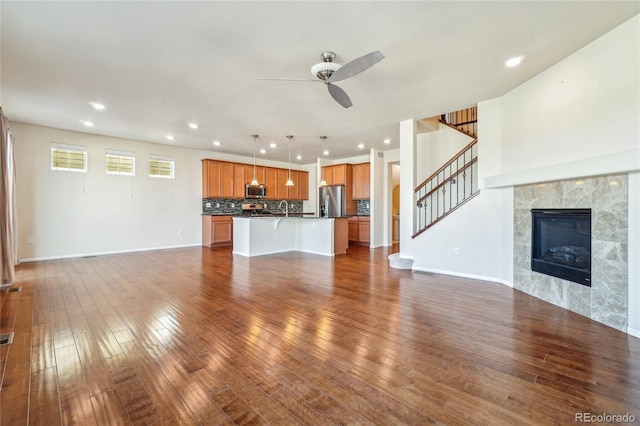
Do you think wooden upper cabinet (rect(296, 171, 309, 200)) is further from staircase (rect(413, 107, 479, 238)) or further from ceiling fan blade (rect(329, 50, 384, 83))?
ceiling fan blade (rect(329, 50, 384, 83))

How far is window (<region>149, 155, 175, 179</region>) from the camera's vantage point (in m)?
6.97

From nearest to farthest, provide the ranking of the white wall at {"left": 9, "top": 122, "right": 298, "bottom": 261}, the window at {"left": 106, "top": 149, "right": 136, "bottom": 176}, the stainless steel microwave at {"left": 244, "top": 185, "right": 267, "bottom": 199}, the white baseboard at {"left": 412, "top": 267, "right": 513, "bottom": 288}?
the white baseboard at {"left": 412, "top": 267, "right": 513, "bottom": 288} → the white wall at {"left": 9, "top": 122, "right": 298, "bottom": 261} → the window at {"left": 106, "top": 149, "right": 136, "bottom": 176} → the stainless steel microwave at {"left": 244, "top": 185, "right": 267, "bottom": 199}

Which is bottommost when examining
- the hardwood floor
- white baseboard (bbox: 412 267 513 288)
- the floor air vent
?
the hardwood floor

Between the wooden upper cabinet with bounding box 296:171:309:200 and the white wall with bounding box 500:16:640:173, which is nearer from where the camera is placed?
the white wall with bounding box 500:16:640:173

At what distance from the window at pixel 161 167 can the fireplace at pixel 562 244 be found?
7869 mm

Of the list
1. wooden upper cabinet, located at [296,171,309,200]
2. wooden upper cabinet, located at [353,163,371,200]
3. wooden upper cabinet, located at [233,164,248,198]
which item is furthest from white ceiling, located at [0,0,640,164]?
wooden upper cabinet, located at [296,171,309,200]

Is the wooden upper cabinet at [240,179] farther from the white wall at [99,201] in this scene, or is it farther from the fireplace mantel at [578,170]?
the fireplace mantel at [578,170]

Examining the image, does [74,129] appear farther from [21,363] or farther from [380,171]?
[380,171]

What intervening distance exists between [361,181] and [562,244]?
5606 mm

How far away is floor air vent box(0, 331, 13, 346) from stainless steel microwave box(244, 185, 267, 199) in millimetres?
6217

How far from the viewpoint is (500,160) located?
4043mm

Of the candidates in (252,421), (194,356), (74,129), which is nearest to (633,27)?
(252,421)

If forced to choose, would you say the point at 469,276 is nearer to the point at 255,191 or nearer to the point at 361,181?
the point at 361,181

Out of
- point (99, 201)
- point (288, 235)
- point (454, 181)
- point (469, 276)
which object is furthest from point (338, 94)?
point (99, 201)
